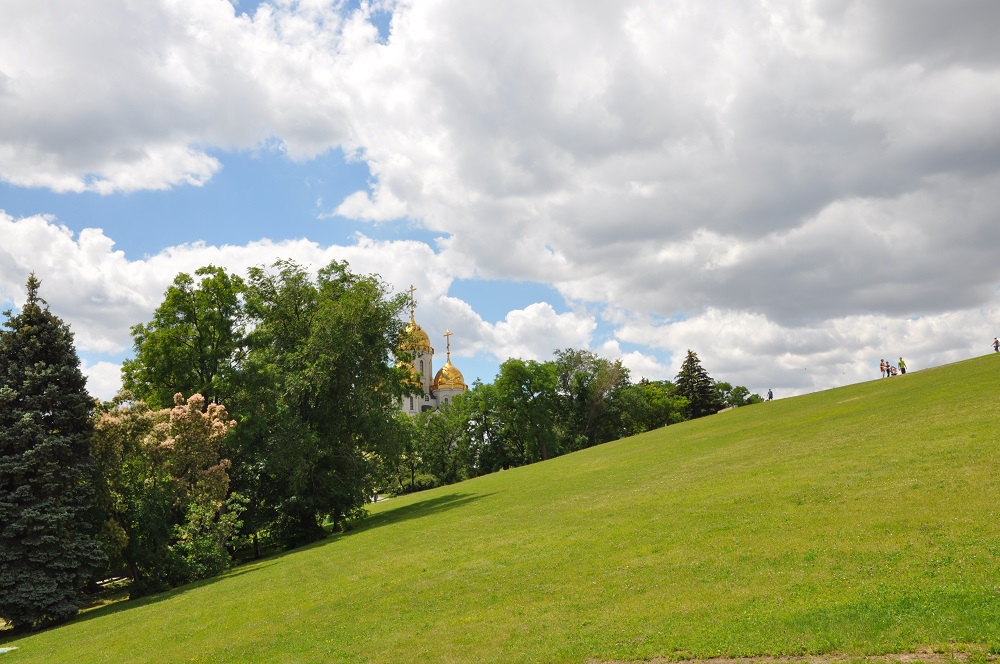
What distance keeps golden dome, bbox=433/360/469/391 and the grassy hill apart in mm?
93646

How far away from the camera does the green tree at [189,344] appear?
38969 mm

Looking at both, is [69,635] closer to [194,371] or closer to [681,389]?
[194,371]

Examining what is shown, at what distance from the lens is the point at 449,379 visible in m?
125

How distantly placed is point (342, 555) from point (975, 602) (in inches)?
879

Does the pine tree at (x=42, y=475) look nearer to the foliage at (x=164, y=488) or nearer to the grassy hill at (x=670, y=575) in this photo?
the foliage at (x=164, y=488)

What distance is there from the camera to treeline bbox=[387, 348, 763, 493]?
8006cm

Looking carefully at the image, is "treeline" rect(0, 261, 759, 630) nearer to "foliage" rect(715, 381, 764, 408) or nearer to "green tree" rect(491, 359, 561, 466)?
"green tree" rect(491, 359, 561, 466)

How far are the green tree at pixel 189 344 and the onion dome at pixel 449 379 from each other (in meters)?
84.0

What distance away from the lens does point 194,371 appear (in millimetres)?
40188

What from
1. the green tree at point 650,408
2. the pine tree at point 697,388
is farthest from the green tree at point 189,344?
the pine tree at point 697,388

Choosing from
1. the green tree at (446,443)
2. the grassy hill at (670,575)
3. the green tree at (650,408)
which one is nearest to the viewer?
Result: the grassy hill at (670,575)

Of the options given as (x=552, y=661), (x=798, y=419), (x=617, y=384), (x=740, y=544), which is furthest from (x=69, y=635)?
(x=617, y=384)

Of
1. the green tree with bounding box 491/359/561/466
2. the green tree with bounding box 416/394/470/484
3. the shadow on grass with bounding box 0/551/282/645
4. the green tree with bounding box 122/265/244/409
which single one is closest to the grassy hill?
the shadow on grass with bounding box 0/551/282/645

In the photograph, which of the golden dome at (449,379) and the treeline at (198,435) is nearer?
the treeline at (198,435)
